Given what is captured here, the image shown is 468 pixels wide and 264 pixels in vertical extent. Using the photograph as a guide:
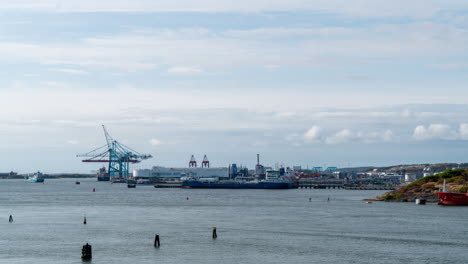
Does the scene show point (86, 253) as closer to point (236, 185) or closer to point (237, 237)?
point (237, 237)

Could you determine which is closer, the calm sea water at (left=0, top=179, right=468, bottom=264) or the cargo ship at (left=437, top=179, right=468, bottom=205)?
the calm sea water at (left=0, top=179, right=468, bottom=264)

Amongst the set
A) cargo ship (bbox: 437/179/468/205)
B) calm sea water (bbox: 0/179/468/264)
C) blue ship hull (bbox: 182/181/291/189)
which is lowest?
calm sea water (bbox: 0/179/468/264)

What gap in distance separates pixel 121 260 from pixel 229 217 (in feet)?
110

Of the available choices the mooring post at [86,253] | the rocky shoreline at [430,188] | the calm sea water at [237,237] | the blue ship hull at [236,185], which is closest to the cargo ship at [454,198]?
the rocky shoreline at [430,188]

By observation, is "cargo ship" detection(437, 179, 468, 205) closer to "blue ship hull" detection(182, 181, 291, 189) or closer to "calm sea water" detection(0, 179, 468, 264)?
"calm sea water" detection(0, 179, 468, 264)

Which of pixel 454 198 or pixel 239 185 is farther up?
pixel 239 185

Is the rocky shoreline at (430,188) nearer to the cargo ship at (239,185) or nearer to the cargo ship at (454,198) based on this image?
the cargo ship at (454,198)

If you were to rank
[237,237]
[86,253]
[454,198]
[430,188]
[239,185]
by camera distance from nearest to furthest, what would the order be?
[86,253]
[237,237]
[454,198]
[430,188]
[239,185]

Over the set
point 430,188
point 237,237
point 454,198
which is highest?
point 430,188

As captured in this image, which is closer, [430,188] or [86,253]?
[86,253]

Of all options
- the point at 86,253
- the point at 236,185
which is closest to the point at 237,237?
the point at 86,253

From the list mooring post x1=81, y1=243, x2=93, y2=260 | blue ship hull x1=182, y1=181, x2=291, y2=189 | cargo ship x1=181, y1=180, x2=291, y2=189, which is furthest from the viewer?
cargo ship x1=181, y1=180, x2=291, y2=189

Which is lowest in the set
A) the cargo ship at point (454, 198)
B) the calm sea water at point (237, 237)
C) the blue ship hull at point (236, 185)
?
the calm sea water at point (237, 237)

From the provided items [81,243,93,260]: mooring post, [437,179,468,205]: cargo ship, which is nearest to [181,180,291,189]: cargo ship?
[437,179,468,205]: cargo ship
